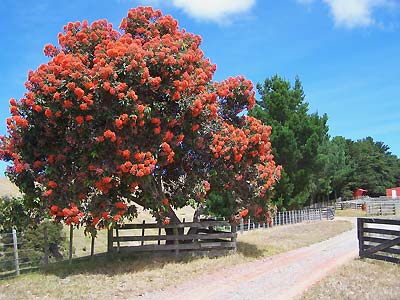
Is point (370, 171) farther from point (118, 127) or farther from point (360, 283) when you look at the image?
point (118, 127)

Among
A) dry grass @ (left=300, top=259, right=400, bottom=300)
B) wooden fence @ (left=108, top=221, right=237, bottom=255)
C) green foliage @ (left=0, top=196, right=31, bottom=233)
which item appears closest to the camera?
dry grass @ (left=300, top=259, right=400, bottom=300)

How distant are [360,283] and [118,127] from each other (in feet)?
24.0

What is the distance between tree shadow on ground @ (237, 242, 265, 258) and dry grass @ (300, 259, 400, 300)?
13.1ft

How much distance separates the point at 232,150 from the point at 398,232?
223 inches

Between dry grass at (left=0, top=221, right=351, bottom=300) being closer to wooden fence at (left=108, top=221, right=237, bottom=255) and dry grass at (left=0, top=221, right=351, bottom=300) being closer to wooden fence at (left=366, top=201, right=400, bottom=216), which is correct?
wooden fence at (left=108, top=221, right=237, bottom=255)

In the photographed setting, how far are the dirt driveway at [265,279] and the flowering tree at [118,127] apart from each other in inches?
111

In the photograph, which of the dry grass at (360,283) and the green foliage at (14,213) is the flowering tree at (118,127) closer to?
the green foliage at (14,213)

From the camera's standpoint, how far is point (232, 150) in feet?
45.9

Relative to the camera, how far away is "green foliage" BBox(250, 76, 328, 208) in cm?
3569

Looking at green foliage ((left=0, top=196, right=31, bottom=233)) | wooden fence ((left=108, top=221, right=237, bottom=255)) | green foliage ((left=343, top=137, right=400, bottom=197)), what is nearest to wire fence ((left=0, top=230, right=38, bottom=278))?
green foliage ((left=0, top=196, right=31, bottom=233))

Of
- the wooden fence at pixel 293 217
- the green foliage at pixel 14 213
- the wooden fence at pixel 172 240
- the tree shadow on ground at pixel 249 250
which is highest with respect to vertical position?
the green foliage at pixel 14 213

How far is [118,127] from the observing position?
11.2 meters

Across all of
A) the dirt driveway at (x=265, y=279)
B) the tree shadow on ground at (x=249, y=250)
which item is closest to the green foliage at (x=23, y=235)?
the dirt driveway at (x=265, y=279)

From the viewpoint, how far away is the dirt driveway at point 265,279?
9.40 m
